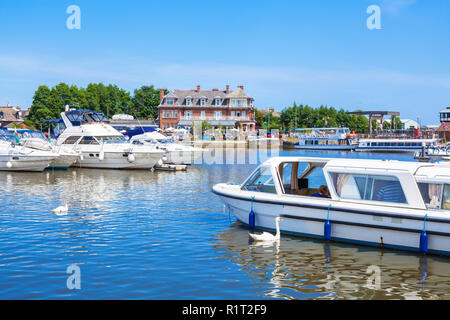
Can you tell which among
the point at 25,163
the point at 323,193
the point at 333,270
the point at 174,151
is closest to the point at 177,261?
the point at 333,270

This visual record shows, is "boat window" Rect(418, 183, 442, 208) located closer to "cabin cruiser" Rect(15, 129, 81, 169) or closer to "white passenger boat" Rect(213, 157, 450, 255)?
"white passenger boat" Rect(213, 157, 450, 255)

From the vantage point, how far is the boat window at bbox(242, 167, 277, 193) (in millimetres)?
17188

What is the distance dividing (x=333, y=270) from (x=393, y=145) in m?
86.0

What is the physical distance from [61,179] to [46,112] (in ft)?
234

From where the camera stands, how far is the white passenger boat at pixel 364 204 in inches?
554

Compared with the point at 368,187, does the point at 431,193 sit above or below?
below

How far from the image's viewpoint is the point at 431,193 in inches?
569

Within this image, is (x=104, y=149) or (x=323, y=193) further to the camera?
(x=104, y=149)

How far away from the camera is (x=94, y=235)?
673 inches

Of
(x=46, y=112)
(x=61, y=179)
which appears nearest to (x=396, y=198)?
(x=61, y=179)

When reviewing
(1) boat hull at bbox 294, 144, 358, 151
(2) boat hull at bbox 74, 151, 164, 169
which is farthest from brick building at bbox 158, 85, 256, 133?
(2) boat hull at bbox 74, 151, 164, 169

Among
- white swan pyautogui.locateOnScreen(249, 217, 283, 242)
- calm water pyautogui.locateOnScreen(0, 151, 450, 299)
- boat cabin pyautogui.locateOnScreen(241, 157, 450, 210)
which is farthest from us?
white swan pyautogui.locateOnScreen(249, 217, 283, 242)

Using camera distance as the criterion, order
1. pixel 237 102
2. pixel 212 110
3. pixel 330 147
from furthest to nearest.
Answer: pixel 212 110 < pixel 237 102 < pixel 330 147

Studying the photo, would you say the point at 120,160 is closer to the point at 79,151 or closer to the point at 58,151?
the point at 79,151
